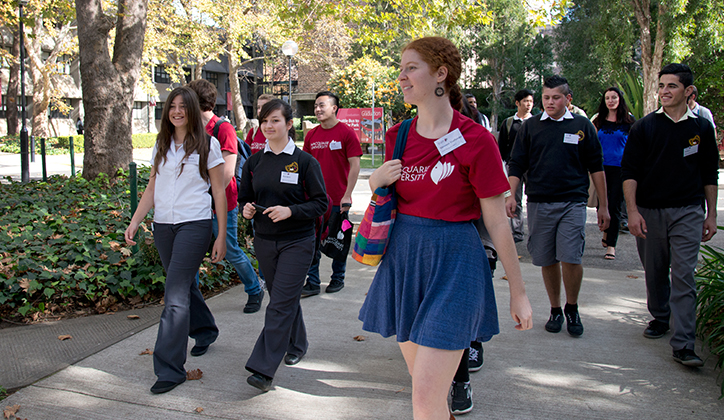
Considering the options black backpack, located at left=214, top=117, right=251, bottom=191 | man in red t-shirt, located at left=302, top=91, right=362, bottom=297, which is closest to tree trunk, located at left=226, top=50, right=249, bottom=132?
black backpack, located at left=214, top=117, right=251, bottom=191

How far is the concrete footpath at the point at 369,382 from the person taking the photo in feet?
10.4

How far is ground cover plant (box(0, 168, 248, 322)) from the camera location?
4.98 meters

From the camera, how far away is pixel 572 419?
308 cm

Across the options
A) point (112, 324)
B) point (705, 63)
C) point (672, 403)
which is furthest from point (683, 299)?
point (705, 63)

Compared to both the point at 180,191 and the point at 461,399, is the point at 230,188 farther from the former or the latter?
the point at 461,399

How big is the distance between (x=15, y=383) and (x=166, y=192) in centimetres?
152

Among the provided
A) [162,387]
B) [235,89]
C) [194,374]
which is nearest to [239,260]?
[194,374]

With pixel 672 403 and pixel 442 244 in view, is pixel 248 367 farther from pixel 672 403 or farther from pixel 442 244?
pixel 672 403

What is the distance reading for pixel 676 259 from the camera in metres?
3.91

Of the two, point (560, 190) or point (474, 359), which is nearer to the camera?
point (474, 359)

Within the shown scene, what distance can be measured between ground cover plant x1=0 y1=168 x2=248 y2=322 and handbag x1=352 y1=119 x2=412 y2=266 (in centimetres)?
346

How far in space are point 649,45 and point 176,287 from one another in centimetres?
2005

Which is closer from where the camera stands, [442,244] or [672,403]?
[442,244]

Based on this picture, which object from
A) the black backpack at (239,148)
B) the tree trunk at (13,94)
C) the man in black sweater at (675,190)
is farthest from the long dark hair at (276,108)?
the tree trunk at (13,94)
